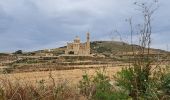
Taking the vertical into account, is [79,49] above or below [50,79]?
above

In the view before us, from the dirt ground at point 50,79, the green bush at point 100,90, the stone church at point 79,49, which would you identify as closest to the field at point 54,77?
the dirt ground at point 50,79

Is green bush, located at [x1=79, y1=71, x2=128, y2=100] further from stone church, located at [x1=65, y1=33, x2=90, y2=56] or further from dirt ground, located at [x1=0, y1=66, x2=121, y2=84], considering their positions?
stone church, located at [x1=65, y1=33, x2=90, y2=56]

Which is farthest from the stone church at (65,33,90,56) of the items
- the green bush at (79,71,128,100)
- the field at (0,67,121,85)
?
the green bush at (79,71,128,100)

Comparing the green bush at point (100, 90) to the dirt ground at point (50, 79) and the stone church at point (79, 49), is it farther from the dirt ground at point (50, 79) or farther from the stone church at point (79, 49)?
the stone church at point (79, 49)

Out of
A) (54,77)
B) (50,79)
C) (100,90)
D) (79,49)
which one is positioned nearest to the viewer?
(100,90)

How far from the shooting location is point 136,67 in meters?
11.2

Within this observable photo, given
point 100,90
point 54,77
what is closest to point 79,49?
point 54,77

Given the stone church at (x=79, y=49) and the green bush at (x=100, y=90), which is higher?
the stone church at (x=79, y=49)

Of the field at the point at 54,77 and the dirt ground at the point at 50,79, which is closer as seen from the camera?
the dirt ground at the point at 50,79

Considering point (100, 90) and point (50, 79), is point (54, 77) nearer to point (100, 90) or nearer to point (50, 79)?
point (50, 79)

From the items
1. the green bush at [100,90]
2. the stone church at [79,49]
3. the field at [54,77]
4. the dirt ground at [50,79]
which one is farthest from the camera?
the stone church at [79,49]

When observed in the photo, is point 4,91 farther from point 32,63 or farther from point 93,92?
point 32,63

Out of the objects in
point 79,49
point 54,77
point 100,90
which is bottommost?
point 100,90

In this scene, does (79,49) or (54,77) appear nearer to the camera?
(54,77)
